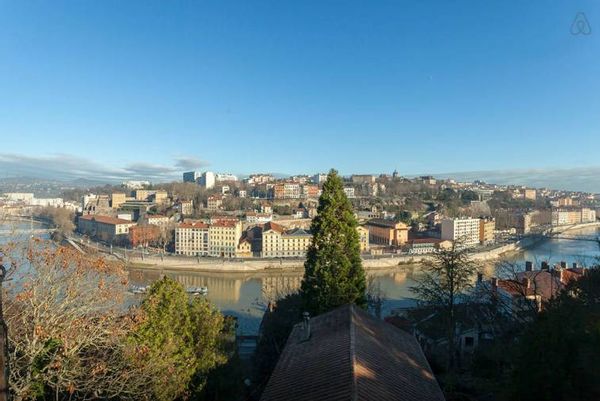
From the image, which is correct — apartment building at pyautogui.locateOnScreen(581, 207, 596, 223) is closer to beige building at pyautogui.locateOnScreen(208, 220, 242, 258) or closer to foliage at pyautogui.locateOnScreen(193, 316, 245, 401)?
beige building at pyautogui.locateOnScreen(208, 220, 242, 258)

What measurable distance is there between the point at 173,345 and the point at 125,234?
38.3m

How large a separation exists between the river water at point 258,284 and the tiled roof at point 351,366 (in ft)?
28.3

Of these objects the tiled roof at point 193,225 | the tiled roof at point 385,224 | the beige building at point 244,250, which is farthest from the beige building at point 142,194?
the tiled roof at point 385,224

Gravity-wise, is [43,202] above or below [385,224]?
above

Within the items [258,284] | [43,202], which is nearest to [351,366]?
[258,284]

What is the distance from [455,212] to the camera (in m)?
51.9

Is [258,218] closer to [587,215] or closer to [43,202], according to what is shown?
[43,202]

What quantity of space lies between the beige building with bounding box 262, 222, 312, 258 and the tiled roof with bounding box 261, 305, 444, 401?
1097 inches

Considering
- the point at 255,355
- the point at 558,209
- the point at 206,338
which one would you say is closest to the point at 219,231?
the point at 255,355

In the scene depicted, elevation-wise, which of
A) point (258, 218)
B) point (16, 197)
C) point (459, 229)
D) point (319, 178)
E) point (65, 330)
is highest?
point (319, 178)

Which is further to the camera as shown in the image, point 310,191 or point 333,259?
point 310,191

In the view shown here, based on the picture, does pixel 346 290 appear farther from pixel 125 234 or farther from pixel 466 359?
pixel 125 234

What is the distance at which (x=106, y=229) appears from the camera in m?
40.9

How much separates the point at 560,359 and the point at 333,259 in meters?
4.59
